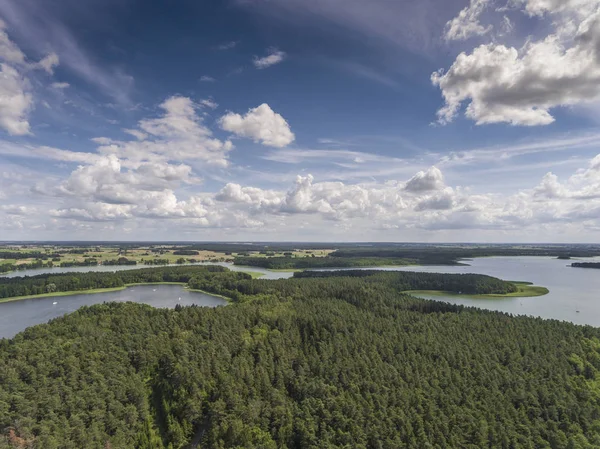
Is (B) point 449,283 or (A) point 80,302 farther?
(B) point 449,283

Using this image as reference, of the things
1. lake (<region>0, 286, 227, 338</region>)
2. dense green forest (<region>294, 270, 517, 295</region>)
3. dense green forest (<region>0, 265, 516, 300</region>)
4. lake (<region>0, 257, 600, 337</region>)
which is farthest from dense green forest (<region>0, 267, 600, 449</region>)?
dense green forest (<region>294, 270, 517, 295</region>)

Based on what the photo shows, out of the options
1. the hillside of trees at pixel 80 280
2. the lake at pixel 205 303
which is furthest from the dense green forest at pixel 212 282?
the lake at pixel 205 303

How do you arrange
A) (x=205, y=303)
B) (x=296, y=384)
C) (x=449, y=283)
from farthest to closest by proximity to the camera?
(x=449, y=283), (x=205, y=303), (x=296, y=384)

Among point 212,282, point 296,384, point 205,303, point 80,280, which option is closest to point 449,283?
point 205,303

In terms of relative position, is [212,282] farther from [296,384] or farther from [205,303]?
[296,384]

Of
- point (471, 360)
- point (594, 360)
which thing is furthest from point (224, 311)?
point (594, 360)

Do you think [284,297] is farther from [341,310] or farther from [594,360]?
[594,360]
